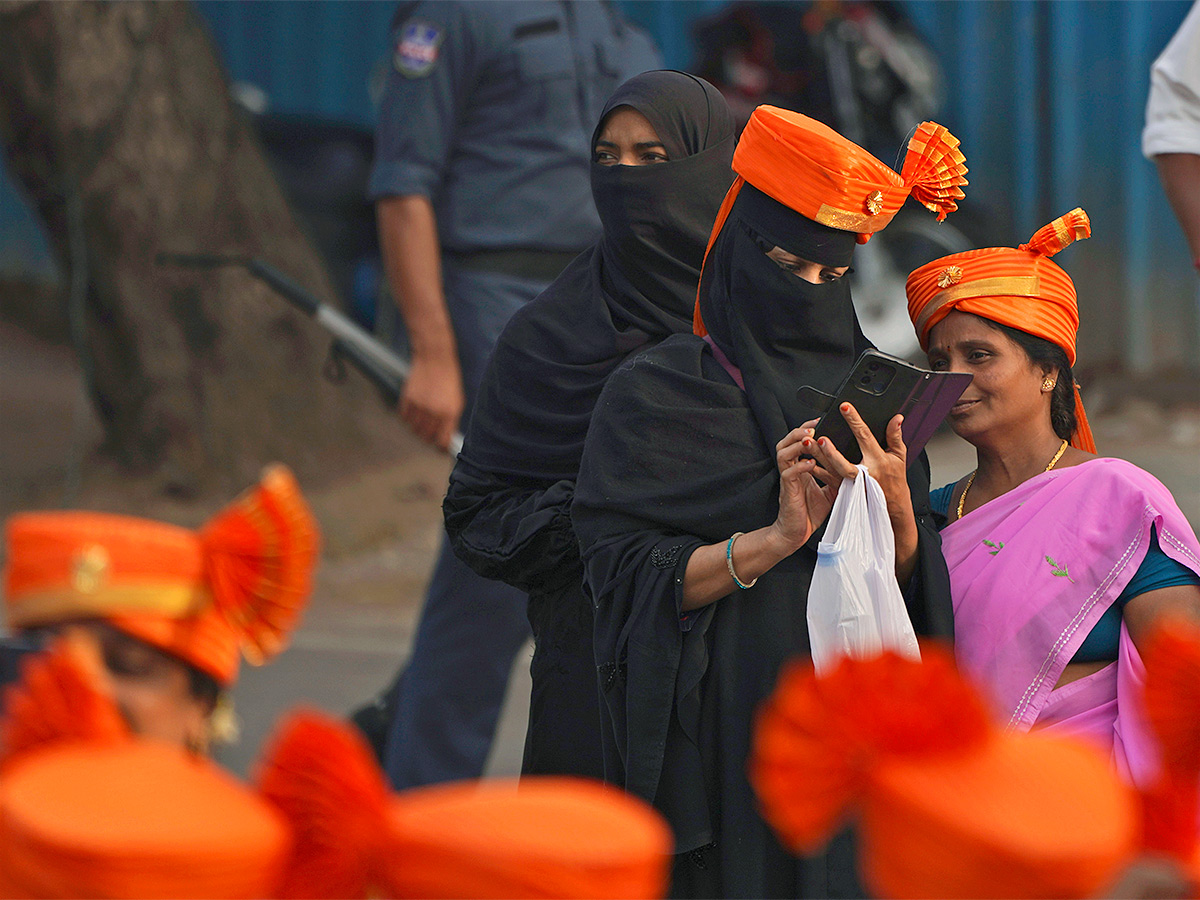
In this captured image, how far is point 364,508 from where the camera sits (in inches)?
262

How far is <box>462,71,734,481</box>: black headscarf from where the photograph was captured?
91.3 inches

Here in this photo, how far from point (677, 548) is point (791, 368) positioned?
0.30 meters

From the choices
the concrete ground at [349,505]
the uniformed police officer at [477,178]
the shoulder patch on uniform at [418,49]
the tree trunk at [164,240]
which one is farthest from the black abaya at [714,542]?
the tree trunk at [164,240]

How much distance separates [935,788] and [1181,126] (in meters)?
2.19

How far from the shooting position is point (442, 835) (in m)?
0.98

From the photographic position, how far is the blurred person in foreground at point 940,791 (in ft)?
3.05

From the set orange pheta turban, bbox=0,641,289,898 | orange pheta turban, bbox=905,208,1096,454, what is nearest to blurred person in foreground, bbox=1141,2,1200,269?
orange pheta turban, bbox=905,208,1096,454

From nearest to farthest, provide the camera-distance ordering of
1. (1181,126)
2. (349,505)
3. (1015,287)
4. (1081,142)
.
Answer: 1. (1015,287)
2. (1181,126)
3. (1081,142)
4. (349,505)

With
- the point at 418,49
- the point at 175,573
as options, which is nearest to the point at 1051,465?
the point at 175,573

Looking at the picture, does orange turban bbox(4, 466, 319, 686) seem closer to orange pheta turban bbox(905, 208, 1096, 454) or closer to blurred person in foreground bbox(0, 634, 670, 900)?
blurred person in foreground bbox(0, 634, 670, 900)

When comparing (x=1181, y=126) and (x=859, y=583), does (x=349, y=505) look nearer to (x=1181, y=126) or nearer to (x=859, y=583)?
(x=1181, y=126)

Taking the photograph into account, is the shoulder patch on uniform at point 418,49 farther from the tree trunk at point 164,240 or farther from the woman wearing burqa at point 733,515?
the tree trunk at point 164,240

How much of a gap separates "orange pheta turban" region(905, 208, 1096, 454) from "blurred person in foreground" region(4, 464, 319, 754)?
1197 millimetres

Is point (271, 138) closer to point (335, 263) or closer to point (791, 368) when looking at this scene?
point (335, 263)
